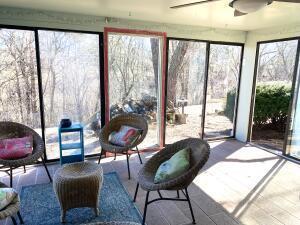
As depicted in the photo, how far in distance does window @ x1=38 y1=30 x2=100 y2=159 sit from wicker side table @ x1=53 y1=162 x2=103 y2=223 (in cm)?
147

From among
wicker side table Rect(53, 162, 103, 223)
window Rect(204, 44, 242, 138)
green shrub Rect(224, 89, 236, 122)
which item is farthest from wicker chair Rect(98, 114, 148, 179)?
green shrub Rect(224, 89, 236, 122)

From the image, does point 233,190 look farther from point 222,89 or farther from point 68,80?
point 68,80

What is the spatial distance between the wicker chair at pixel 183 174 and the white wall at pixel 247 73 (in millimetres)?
2820

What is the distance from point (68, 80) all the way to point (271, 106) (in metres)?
4.39

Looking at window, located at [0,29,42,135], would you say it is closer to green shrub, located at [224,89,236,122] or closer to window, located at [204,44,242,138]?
window, located at [204,44,242,138]

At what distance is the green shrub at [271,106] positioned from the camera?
16.8ft

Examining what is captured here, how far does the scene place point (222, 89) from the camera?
16.1 ft

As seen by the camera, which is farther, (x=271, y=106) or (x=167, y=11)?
(x=271, y=106)

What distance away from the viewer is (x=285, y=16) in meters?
3.28

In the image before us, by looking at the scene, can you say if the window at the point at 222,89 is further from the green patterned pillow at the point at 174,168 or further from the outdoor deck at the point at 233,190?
the green patterned pillow at the point at 174,168

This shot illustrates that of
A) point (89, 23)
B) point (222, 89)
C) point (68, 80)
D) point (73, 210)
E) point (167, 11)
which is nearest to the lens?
point (73, 210)

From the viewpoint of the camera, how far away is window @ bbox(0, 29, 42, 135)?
3289 millimetres

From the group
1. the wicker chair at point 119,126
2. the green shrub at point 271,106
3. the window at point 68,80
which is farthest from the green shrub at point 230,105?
the window at point 68,80

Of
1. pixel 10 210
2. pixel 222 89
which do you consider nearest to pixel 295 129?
pixel 222 89
